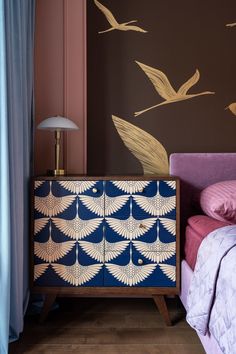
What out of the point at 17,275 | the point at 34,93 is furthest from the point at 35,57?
the point at 17,275

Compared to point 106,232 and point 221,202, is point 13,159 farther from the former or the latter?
point 221,202

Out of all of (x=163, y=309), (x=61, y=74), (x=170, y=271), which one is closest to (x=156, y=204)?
(x=170, y=271)

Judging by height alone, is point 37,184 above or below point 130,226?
above

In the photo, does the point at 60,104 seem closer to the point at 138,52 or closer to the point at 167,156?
the point at 138,52

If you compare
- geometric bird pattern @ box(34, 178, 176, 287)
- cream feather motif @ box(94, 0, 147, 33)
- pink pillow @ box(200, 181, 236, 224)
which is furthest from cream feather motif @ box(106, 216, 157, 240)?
cream feather motif @ box(94, 0, 147, 33)

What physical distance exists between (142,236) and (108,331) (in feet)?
1.87

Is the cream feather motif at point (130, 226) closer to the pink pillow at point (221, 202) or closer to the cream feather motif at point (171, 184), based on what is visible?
the cream feather motif at point (171, 184)

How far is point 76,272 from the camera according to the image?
1.92m

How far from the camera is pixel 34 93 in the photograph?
7.41 feet

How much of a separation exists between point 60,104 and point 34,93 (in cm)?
20

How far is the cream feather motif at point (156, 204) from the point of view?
191cm

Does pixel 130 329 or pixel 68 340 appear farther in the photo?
pixel 130 329

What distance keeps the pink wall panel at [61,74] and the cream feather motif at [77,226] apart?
48 centimetres

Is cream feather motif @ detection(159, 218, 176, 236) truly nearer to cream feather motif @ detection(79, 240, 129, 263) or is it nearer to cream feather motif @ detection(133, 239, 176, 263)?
cream feather motif @ detection(133, 239, 176, 263)
